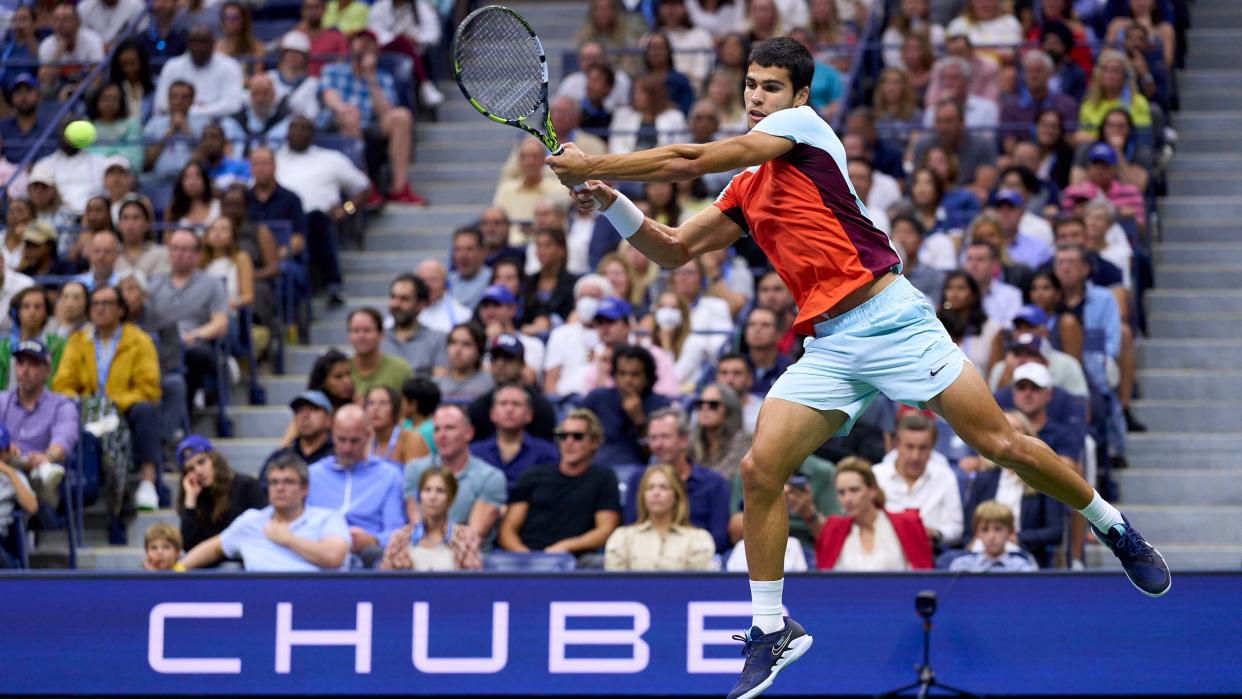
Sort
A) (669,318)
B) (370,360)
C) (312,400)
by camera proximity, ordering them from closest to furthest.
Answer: (312,400) < (669,318) < (370,360)

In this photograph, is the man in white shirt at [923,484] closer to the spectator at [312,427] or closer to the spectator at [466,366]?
the spectator at [466,366]

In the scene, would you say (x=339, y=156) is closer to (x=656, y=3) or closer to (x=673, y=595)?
(x=656, y=3)

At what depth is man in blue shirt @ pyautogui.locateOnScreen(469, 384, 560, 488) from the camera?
37.8 ft

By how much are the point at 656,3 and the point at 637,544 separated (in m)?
7.67

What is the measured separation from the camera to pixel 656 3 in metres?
17.0

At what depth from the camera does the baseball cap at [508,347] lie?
40.0 feet

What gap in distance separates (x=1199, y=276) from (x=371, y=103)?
6804mm

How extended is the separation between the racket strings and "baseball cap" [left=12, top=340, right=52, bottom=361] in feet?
20.0

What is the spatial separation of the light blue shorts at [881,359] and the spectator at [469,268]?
7.26 metres

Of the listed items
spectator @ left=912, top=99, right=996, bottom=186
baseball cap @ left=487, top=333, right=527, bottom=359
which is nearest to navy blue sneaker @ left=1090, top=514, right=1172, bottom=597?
baseball cap @ left=487, top=333, right=527, bottom=359

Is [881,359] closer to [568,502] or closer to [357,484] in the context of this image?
[568,502]

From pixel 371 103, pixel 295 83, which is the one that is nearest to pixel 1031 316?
pixel 371 103

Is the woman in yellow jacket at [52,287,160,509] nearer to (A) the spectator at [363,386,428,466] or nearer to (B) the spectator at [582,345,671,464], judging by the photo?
(A) the spectator at [363,386,428,466]

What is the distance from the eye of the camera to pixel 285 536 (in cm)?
1049
